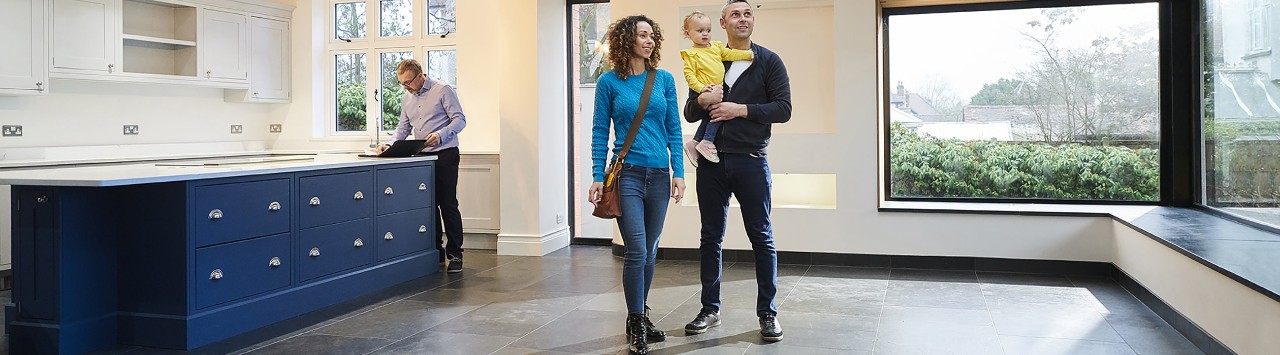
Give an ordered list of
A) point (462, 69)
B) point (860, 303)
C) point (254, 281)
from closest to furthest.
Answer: point (254, 281), point (860, 303), point (462, 69)

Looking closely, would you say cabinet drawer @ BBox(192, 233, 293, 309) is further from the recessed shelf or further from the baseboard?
the recessed shelf

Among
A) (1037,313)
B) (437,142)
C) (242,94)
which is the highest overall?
(242,94)

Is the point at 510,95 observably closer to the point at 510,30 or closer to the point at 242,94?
the point at 510,30

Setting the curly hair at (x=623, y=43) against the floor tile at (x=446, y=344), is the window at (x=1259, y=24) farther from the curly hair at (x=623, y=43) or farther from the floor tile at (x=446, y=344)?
the floor tile at (x=446, y=344)

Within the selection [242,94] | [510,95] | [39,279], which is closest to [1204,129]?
[510,95]

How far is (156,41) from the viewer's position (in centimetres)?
679

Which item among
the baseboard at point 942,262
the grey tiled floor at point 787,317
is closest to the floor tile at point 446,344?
the grey tiled floor at point 787,317

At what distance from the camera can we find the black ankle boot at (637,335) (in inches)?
135

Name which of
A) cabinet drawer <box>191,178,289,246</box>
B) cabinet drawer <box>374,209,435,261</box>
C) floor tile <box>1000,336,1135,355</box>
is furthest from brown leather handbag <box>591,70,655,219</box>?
cabinet drawer <box>374,209,435,261</box>

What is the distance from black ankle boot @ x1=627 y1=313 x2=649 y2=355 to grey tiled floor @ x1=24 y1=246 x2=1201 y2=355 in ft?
0.36

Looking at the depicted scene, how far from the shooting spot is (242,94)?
7.61m

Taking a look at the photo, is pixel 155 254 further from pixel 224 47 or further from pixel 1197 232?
pixel 1197 232

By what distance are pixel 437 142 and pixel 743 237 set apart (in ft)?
6.77

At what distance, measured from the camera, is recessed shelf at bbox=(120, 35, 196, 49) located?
664 cm
